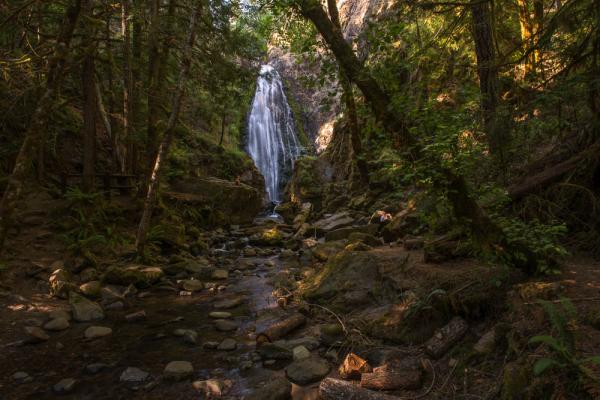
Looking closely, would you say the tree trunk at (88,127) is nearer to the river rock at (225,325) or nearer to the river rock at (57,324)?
the river rock at (57,324)

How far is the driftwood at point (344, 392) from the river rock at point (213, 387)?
4.04 feet

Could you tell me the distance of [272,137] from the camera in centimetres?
3166

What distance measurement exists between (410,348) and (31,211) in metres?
9.60

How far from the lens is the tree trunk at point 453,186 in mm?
3719

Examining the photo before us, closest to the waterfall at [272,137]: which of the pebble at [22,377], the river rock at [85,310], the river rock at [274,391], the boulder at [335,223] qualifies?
the boulder at [335,223]

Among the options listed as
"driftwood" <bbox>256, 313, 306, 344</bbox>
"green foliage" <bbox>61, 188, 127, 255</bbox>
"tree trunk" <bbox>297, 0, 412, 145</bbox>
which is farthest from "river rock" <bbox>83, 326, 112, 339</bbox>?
"tree trunk" <bbox>297, 0, 412, 145</bbox>

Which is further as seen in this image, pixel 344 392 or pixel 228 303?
pixel 228 303

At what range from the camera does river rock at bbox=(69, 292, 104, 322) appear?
639 cm

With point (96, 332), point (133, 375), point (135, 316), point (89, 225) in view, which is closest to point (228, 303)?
point (135, 316)

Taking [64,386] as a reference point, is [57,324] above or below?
above

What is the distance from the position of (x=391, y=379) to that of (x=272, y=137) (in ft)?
95.4

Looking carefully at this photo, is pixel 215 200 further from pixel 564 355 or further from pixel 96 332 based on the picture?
pixel 564 355

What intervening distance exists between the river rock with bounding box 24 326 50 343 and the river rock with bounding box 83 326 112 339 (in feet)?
1.77

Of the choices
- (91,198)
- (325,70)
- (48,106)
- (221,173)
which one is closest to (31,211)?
(91,198)
